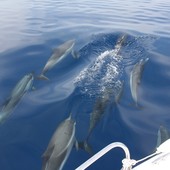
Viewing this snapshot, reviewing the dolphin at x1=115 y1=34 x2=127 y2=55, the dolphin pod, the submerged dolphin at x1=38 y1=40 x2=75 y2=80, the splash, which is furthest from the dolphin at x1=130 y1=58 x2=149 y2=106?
the dolphin at x1=115 y1=34 x2=127 y2=55

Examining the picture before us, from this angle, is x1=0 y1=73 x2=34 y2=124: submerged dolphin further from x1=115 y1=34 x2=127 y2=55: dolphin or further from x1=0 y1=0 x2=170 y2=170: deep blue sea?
x1=115 y1=34 x2=127 y2=55: dolphin

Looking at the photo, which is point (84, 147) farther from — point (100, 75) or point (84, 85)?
point (100, 75)

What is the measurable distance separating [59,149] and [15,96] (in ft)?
8.18

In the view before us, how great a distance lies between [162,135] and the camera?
5.99 meters

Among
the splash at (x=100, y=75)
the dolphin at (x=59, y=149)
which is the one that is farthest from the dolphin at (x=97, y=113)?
the dolphin at (x=59, y=149)

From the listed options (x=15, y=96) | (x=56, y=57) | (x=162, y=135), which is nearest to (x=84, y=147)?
(x=162, y=135)

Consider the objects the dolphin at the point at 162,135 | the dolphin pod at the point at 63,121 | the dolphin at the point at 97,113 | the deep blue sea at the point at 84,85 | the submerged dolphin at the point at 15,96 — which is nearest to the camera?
the dolphin pod at the point at 63,121

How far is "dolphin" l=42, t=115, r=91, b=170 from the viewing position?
4840 millimetres

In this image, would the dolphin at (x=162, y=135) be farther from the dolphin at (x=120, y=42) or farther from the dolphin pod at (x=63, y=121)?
the dolphin at (x=120, y=42)

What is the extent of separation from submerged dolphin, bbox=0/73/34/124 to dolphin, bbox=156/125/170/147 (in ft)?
9.81

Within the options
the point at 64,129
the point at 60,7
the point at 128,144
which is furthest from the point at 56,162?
the point at 60,7

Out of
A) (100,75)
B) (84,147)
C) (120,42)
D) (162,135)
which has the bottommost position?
(120,42)

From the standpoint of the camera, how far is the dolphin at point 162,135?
582 centimetres

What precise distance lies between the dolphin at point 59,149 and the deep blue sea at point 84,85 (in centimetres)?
51
